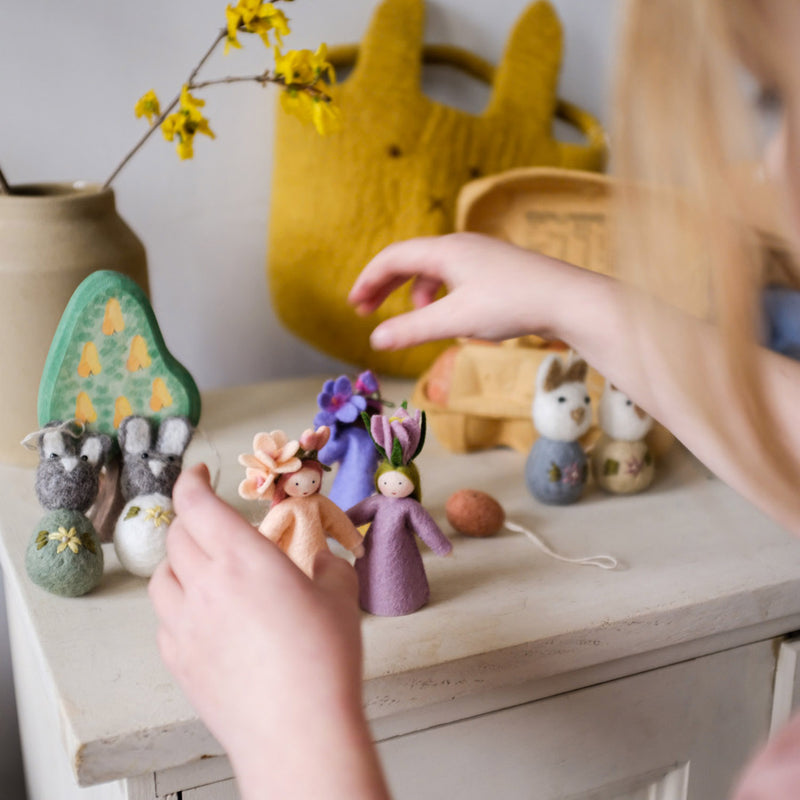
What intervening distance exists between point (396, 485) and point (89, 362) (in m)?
0.22

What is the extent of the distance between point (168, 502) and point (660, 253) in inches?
13.1

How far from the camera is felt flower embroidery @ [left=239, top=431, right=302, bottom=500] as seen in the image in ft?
1.68

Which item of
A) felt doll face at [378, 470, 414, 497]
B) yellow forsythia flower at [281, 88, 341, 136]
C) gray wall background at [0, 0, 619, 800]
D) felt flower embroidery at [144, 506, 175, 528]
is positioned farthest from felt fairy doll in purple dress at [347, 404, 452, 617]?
gray wall background at [0, 0, 619, 800]

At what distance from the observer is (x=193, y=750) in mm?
443

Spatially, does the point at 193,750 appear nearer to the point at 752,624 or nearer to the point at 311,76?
the point at 752,624

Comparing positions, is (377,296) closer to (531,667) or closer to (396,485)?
(396,485)

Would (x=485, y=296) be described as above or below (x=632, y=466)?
above

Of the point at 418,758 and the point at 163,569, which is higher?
the point at 163,569

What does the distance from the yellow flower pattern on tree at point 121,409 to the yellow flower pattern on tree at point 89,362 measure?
0.02 m

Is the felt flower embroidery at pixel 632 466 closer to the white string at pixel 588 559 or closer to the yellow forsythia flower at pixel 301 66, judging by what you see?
the white string at pixel 588 559

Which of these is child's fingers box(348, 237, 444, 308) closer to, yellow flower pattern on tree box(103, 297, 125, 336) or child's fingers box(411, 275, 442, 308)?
child's fingers box(411, 275, 442, 308)

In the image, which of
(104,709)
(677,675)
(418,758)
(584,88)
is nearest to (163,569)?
(104,709)

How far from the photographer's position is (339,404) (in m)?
0.62

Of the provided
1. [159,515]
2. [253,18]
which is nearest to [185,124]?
[253,18]
